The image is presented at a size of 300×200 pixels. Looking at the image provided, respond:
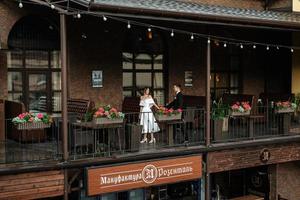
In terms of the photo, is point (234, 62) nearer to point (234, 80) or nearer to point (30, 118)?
point (234, 80)

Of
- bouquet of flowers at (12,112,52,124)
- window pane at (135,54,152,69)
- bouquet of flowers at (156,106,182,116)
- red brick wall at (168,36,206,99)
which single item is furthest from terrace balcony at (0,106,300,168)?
red brick wall at (168,36,206,99)

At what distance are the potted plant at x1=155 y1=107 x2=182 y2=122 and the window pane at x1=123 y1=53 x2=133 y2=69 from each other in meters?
3.59

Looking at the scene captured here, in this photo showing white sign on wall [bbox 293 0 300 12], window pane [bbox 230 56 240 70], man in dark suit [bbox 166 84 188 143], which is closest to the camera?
man in dark suit [bbox 166 84 188 143]

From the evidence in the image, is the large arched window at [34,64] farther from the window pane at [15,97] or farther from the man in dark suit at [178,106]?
the man in dark suit at [178,106]

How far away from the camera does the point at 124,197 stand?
14867mm

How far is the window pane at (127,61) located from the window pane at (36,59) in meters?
2.68

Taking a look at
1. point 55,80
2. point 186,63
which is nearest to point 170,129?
point 55,80

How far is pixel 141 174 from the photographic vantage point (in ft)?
40.4

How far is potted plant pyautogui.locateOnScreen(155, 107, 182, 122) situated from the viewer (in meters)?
13.1

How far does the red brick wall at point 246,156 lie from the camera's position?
1408 cm

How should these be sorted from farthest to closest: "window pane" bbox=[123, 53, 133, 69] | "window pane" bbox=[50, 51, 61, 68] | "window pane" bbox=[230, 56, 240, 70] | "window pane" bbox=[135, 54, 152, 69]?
"window pane" bbox=[230, 56, 240, 70], "window pane" bbox=[135, 54, 152, 69], "window pane" bbox=[123, 53, 133, 69], "window pane" bbox=[50, 51, 61, 68]

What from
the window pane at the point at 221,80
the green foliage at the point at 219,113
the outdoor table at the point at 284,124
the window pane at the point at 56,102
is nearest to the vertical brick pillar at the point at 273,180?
the outdoor table at the point at 284,124

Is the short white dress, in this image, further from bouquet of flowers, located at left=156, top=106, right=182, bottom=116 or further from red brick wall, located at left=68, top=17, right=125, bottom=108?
red brick wall, located at left=68, top=17, right=125, bottom=108

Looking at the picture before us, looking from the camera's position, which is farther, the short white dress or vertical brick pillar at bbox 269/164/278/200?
vertical brick pillar at bbox 269/164/278/200
